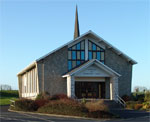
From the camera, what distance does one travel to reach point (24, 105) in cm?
2462

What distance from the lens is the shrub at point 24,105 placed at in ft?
79.6

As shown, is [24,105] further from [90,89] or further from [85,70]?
[90,89]

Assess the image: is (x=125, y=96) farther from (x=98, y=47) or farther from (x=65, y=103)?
(x=65, y=103)

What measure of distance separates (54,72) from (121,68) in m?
8.59

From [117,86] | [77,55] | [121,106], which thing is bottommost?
[121,106]

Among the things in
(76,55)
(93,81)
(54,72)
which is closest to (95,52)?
(76,55)

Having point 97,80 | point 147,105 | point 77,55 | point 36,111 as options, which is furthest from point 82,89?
point 36,111

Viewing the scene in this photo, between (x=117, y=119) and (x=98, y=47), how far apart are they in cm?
1567

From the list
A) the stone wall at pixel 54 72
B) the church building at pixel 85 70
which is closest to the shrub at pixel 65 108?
the church building at pixel 85 70

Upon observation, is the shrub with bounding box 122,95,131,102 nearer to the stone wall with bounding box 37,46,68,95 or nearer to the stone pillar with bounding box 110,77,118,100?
the stone pillar with bounding box 110,77,118,100

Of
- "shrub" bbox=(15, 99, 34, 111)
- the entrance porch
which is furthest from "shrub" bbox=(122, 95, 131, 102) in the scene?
"shrub" bbox=(15, 99, 34, 111)

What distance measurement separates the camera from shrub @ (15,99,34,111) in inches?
955

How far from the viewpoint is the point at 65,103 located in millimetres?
21766

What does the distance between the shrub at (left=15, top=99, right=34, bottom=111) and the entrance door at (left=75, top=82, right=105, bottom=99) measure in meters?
9.45
